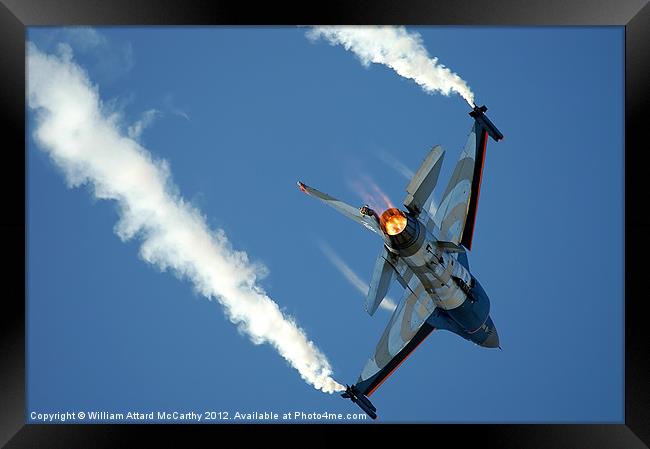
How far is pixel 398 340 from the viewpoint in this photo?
25078 mm

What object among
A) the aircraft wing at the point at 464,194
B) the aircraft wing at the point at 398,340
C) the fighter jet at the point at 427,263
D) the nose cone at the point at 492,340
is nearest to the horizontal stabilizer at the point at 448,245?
the fighter jet at the point at 427,263

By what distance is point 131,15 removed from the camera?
16.9 m

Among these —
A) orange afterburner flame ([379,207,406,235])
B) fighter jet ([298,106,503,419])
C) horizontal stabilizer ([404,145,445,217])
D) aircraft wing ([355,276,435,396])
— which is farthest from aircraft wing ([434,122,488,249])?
orange afterburner flame ([379,207,406,235])

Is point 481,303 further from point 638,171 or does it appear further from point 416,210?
point 638,171

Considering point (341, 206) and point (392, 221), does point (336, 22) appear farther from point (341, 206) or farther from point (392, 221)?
point (392, 221)

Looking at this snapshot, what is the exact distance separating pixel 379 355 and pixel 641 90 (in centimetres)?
1210

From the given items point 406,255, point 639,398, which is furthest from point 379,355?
point 639,398

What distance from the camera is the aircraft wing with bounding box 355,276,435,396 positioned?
79.9ft

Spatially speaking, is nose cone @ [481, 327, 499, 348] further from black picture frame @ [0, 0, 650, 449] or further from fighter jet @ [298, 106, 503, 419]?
black picture frame @ [0, 0, 650, 449]

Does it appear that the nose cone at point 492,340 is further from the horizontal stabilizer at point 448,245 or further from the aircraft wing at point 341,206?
the aircraft wing at point 341,206

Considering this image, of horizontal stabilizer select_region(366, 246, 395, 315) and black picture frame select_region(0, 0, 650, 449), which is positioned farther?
horizontal stabilizer select_region(366, 246, 395, 315)

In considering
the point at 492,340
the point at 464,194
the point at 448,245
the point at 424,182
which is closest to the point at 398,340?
the point at 492,340

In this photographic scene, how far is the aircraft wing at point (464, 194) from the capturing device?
23.6 metres

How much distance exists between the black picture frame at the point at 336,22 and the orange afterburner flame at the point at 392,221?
4.80m
